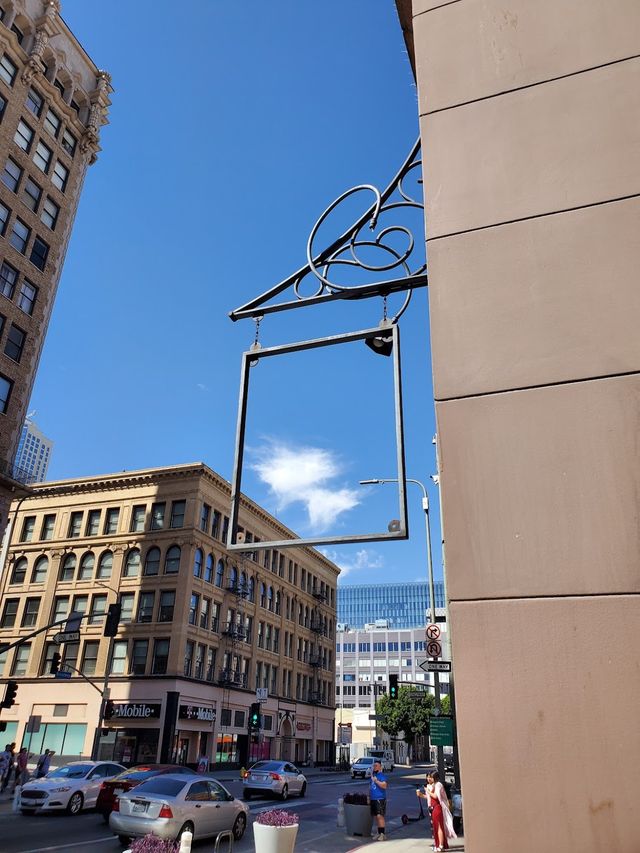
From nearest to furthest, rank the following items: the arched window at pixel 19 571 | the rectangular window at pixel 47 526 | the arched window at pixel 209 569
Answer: the arched window at pixel 209 569
the arched window at pixel 19 571
the rectangular window at pixel 47 526

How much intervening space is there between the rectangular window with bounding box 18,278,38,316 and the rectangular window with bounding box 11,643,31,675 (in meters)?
24.4

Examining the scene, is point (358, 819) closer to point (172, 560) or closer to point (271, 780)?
point (271, 780)

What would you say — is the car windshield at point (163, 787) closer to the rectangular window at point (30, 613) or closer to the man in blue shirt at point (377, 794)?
the man in blue shirt at point (377, 794)

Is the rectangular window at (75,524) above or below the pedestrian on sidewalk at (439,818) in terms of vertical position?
above

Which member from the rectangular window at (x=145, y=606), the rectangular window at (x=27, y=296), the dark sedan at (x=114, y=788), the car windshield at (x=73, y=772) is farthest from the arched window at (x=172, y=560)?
the dark sedan at (x=114, y=788)

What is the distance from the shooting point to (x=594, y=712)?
3115 mm

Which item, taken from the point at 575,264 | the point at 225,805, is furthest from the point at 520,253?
the point at 225,805

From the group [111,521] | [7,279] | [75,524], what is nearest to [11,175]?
[7,279]

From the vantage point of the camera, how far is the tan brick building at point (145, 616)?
136 feet

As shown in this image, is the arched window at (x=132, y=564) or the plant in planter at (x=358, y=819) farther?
the arched window at (x=132, y=564)

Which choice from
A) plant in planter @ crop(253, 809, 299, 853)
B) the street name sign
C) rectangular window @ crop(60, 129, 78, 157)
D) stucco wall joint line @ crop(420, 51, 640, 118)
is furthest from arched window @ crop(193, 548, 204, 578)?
stucco wall joint line @ crop(420, 51, 640, 118)

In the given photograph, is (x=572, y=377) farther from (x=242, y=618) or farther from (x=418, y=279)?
(x=242, y=618)

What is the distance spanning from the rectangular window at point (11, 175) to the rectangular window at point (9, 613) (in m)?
29.1

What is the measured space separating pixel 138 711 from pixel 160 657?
11.2 ft
